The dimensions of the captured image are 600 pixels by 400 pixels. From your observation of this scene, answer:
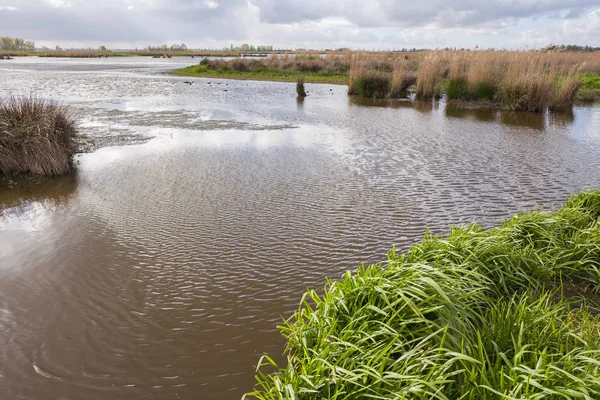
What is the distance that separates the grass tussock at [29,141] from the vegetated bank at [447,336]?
6634 mm

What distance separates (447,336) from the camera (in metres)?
2.50

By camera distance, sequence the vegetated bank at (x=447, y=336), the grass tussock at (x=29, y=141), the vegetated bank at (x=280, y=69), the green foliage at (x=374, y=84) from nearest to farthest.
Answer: the vegetated bank at (x=447, y=336) → the grass tussock at (x=29, y=141) → the green foliage at (x=374, y=84) → the vegetated bank at (x=280, y=69)

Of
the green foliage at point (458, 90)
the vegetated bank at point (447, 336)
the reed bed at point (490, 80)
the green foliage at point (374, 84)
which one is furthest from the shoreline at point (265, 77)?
the vegetated bank at point (447, 336)

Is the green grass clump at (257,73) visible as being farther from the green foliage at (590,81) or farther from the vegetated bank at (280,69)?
the green foliage at (590,81)

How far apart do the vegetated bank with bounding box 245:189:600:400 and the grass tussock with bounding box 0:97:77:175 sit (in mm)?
6634

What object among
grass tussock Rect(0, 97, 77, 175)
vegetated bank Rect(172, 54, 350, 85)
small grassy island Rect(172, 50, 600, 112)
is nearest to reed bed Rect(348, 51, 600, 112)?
small grassy island Rect(172, 50, 600, 112)

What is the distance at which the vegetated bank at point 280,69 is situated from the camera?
3112 cm

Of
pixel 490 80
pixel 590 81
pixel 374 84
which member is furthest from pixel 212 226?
pixel 590 81

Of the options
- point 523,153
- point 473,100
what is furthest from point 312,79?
point 523,153

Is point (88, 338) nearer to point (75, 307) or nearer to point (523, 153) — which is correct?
point (75, 307)

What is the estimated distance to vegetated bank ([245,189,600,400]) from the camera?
2.15 meters

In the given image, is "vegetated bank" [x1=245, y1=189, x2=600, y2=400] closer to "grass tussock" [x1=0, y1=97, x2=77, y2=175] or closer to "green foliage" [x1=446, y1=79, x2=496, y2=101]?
"grass tussock" [x1=0, y1=97, x2=77, y2=175]

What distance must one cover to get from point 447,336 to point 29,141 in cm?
796

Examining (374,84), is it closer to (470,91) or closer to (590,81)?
(470,91)
